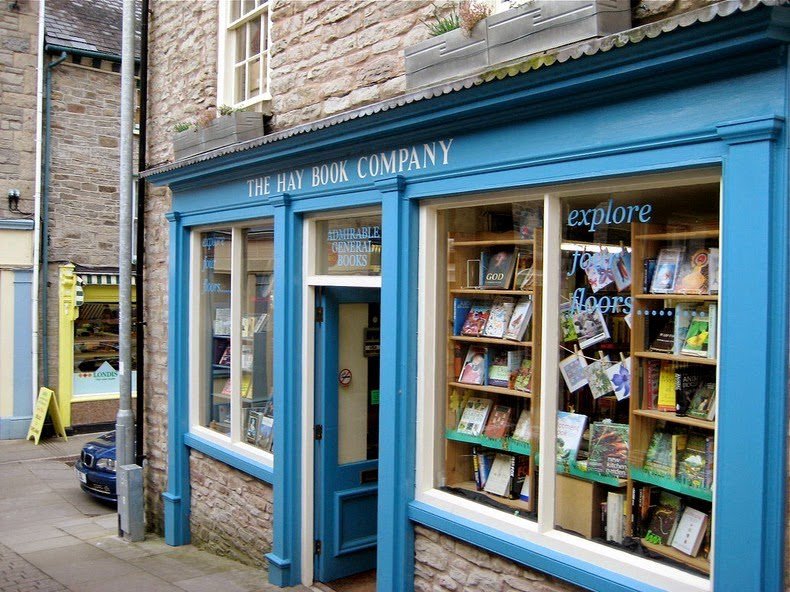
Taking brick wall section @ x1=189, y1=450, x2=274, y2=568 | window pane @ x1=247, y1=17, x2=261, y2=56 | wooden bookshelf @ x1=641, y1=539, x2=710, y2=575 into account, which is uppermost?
window pane @ x1=247, y1=17, x2=261, y2=56

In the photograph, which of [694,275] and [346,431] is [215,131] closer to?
[346,431]

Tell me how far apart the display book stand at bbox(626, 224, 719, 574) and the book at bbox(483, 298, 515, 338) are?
0.97 metres

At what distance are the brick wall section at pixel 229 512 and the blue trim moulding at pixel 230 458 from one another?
0.09 m

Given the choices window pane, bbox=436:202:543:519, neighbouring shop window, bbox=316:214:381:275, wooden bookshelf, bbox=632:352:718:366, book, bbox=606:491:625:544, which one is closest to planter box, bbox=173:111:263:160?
neighbouring shop window, bbox=316:214:381:275

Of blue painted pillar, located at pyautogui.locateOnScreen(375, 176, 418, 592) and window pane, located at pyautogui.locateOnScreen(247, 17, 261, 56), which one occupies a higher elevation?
window pane, located at pyautogui.locateOnScreen(247, 17, 261, 56)

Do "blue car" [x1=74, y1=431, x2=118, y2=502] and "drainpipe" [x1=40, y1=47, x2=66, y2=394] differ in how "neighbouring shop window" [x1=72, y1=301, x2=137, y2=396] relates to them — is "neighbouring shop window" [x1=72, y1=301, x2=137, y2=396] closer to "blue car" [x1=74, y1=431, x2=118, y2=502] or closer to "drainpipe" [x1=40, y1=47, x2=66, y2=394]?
→ "drainpipe" [x1=40, y1=47, x2=66, y2=394]

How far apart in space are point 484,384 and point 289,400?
6.95 feet

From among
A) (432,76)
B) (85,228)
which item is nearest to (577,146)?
(432,76)

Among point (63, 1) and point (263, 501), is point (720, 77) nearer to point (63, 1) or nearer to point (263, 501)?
point (263, 501)

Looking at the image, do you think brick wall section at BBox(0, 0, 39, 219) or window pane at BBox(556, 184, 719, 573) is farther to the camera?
brick wall section at BBox(0, 0, 39, 219)

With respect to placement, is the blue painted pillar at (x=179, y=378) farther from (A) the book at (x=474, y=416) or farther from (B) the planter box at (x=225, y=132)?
(A) the book at (x=474, y=416)

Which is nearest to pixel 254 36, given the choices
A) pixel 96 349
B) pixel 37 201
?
pixel 37 201

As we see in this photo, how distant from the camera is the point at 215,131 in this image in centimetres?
743

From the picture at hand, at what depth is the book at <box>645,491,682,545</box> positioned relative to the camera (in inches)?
160
